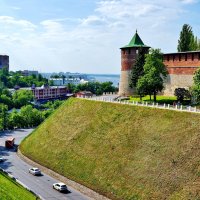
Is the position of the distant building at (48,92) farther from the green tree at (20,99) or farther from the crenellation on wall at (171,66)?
the crenellation on wall at (171,66)

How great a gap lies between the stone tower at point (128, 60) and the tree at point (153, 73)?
8817mm

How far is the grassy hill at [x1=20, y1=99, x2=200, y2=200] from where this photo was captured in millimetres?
29297

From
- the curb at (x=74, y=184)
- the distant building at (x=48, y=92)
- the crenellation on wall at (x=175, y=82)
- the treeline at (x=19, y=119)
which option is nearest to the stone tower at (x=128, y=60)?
the crenellation on wall at (x=175, y=82)

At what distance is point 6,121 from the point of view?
256 feet

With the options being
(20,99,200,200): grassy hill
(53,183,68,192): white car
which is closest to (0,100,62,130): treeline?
(20,99,200,200): grassy hill

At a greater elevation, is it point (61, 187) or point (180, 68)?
point (180, 68)

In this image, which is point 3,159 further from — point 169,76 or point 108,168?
point 169,76

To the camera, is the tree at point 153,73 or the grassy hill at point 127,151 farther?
the tree at point 153,73

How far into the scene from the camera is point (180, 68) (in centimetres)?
4859

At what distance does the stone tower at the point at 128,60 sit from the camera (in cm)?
5634

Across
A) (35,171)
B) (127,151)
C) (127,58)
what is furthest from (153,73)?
(35,171)

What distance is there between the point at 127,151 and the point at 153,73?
48.5 ft

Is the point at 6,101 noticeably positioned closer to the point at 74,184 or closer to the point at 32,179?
the point at 32,179

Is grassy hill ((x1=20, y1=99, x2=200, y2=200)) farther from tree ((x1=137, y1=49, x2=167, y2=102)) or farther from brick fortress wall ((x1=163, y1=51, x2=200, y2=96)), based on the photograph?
brick fortress wall ((x1=163, y1=51, x2=200, y2=96))
